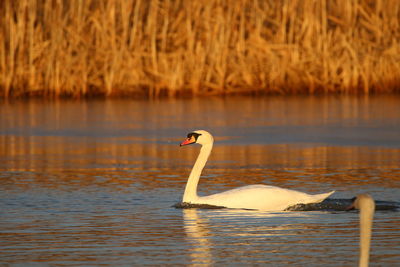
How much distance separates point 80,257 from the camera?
759 cm

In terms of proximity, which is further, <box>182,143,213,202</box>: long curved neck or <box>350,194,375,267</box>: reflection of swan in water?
<box>182,143,213,202</box>: long curved neck

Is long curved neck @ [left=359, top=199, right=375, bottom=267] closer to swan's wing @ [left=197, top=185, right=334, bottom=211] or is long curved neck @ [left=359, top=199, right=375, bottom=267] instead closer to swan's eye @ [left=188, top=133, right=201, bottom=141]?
swan's wing @ [left=197, top=185, right=334, bottom=211]

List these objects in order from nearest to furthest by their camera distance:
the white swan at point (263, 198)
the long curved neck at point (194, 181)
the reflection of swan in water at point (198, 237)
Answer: the reflection of swan in water at point (198, 237) < the white swan at point (263, 198) < the long curved neck at point (194, 181)

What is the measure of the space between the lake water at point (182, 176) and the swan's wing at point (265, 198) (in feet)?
0.33

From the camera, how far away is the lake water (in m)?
7.87

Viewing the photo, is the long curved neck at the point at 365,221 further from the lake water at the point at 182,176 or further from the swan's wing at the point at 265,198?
the swan's wing at the point at 265,198

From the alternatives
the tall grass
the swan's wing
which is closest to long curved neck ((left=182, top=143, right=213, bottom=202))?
the swan's wing

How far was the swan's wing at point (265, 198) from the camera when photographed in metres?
9.78

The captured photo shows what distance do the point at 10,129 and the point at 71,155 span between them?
3.83 metres

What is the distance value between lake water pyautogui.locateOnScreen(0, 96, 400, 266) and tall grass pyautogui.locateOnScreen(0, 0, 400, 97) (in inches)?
29.4

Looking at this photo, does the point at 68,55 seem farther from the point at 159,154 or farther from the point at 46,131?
the point at 159,154

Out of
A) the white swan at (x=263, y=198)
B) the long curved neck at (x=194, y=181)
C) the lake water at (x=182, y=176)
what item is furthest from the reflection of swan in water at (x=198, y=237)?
the white swan at (x=263, y=198)

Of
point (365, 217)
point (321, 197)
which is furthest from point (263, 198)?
point (365, 217)

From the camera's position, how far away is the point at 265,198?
979cm
